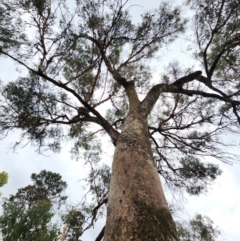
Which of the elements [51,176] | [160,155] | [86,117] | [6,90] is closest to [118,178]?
[86,117]

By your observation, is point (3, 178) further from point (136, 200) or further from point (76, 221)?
point (136, 200)

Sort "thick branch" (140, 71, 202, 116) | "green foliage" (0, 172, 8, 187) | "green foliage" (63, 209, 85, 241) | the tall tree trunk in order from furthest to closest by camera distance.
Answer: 1. "green foliage" (0, 172, 8, 187)
2. "green foliage" (63, 209, 85, 241)
3. "thick branch" (140, 71, 202, 116)
4. the tall tree trunk

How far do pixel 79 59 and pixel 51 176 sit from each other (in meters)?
6.66

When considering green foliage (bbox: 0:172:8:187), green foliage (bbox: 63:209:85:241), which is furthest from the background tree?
green foliage (bbox: 63:209:85:241)

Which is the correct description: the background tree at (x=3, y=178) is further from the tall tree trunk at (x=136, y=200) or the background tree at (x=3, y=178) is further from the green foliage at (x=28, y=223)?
the tall tree trunk at (x=136, y=200)

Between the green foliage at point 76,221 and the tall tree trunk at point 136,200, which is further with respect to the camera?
the green foliage at point 76,221

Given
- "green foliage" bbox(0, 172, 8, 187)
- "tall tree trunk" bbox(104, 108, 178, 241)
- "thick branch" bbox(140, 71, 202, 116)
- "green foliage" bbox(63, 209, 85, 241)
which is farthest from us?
"green foliage" bbox(0, 172, 8, 187)

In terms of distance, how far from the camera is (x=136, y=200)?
1284 mm

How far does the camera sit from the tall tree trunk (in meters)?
1.11

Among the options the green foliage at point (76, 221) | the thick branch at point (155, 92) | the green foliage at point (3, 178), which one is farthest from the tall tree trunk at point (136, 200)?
the green foliage at point (3, 178)

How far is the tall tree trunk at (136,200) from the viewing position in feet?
3.64

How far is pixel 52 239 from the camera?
428cm

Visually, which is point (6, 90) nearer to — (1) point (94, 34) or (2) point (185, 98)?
(1) point (94, 34)

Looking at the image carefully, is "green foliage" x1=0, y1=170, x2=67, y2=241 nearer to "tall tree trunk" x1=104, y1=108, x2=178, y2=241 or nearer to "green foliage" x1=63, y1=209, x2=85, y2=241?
"green foliage" x1=63, y1=209, x2=85, y2=241
